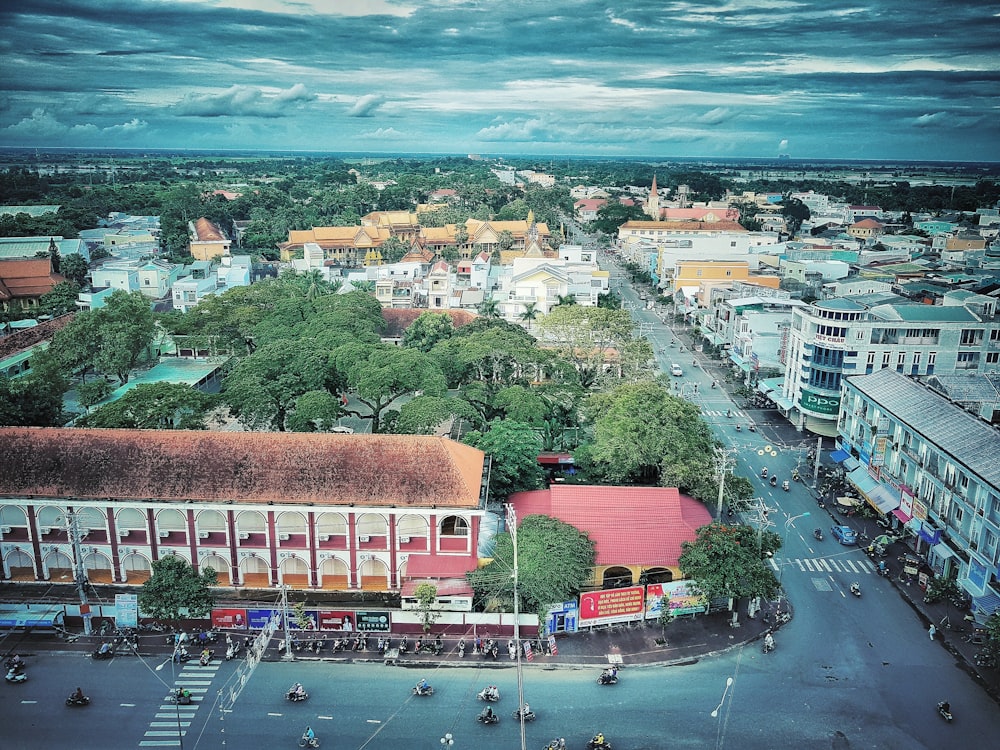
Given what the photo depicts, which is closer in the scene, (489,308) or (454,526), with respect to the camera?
(454,526)

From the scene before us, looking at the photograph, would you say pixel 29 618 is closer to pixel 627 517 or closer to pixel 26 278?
pixel 627 517

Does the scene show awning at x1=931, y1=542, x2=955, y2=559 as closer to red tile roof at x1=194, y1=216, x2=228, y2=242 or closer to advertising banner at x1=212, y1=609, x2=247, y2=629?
advertising banner at x1=212, y1=609, x2=247, y2=629

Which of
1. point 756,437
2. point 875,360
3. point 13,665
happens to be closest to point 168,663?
point 13,665

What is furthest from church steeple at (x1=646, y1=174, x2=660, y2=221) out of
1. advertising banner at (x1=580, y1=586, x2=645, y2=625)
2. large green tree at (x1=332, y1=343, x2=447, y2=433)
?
advertising banner at (x1=580, y1=586, x2=645, y2=625)

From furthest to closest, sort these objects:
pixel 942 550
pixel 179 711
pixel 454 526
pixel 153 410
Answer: pixel 153 410 → pixel 942 550 → pixel 454 526 → pixel 179 711

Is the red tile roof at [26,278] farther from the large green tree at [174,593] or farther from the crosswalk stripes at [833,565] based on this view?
the crosswalk stripes at [833,565]

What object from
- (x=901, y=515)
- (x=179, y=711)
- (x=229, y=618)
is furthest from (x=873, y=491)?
(x=179, y=711)
